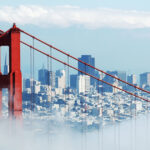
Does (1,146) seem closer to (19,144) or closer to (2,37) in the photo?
(19,144)

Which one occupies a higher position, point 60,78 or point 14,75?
point 60,78

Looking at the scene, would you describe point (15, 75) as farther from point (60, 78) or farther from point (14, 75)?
point (60, 78)

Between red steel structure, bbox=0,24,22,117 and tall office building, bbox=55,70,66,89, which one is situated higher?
tall office building, bbox=55,70,66,89

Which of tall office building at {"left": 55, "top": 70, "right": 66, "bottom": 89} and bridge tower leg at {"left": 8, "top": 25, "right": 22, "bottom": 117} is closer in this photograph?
bridge tower leg at {"left": 8, "top": 25, "right": 22, "bottom": 117}

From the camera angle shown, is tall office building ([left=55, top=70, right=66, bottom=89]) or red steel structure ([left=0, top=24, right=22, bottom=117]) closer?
red steel structure ([left=0, top=24, right=22, bottom=117])

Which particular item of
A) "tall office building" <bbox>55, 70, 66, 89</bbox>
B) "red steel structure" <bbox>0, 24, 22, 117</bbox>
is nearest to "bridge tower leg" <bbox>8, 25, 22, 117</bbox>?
"red steel structure" <bbox>0, 24, 22, 117</bbox>

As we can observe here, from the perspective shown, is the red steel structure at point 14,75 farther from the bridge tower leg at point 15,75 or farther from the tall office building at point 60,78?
the tall office building at point 60,78

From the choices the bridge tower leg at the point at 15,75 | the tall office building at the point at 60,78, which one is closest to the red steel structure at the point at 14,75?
Result: the bridge tower leg at the point at 15,75

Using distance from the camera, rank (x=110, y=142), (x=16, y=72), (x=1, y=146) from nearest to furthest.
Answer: (x=16, y=72), (x=1, y=146), (x=110, y=142)

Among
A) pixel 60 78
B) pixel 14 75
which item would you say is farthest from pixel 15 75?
pixel 60 78

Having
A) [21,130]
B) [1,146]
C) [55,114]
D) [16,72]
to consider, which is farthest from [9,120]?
[55,114]

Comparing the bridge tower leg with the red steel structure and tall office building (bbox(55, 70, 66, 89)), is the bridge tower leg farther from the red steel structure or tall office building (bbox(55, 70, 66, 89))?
tall office building (bbox(55, 70, 66, 89))
